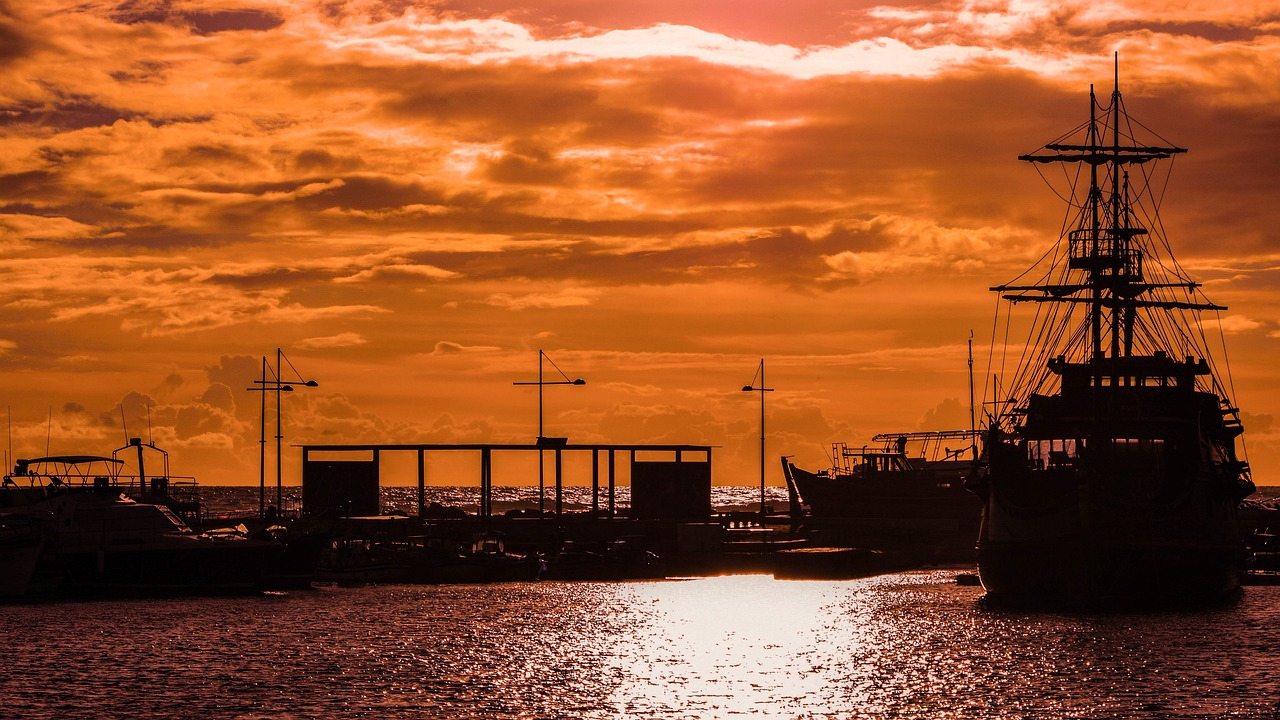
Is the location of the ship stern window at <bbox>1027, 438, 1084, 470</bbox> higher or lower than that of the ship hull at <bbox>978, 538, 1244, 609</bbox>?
higher

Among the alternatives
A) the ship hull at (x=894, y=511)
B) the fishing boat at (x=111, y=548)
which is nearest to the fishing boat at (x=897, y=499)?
the ship hull at (x=894, y=511)

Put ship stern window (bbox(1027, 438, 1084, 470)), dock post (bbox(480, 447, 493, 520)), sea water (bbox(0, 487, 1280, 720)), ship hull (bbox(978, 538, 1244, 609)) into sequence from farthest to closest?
dock post (bbox(480, 447, 493, 520)), ship stern window (bbox(1027, 438, 1084, 470)), ship hull (bbox(978, 538, 1244, 609)), sea water (bbox(0, 487, 1280, 720))

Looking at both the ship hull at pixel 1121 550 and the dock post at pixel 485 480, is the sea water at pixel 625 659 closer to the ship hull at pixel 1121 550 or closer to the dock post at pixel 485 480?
the ship hull at pixel 1121 550

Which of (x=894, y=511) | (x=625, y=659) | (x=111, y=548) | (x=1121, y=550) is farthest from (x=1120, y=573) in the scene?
(x=894, y=511)

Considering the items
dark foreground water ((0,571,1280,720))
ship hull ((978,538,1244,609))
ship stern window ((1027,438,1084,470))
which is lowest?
dark foreground water ((0,571,1280,720))

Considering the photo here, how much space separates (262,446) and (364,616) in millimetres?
66291

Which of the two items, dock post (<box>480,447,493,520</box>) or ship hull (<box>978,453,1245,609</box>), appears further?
dock post (<box>480,447,493,520</box>)

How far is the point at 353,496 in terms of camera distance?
375 feet

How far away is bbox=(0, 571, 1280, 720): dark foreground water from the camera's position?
40594mm

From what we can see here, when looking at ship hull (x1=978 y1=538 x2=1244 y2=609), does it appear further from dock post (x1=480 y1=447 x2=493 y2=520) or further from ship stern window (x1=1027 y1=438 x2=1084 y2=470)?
dock post (x1=480 y1=447 x2=493 y2=520)

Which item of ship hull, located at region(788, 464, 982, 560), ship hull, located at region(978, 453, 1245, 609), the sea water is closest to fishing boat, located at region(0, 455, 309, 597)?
the sea water

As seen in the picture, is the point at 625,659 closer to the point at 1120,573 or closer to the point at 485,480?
the point at 1120,573

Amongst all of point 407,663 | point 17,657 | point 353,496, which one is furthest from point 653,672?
point 353,496

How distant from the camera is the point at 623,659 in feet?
174
